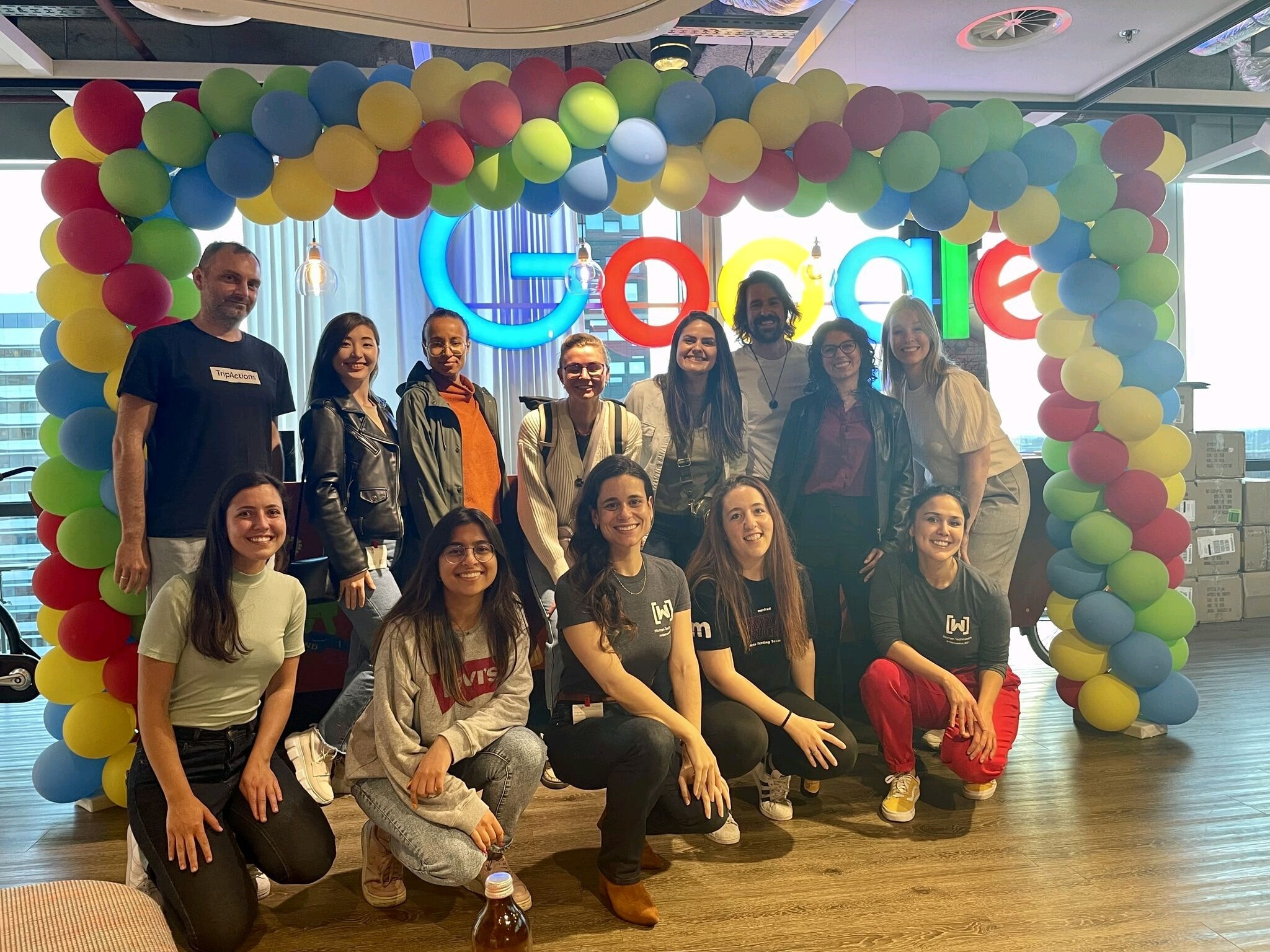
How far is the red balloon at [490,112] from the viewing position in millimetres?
3023

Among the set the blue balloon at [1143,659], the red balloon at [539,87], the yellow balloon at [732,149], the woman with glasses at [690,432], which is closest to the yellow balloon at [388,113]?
the red balloon at [539,87]

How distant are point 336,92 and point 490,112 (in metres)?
0.48

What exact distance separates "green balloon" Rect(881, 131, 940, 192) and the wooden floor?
2.05 m

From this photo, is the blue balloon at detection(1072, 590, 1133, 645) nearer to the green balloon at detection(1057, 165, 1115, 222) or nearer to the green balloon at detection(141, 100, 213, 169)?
the green balloon at detection(1057, 165, 1115, 222)

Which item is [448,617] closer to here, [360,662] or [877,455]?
[360,662]

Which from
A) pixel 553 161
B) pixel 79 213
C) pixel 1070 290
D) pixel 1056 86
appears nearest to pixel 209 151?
pixel 79 213

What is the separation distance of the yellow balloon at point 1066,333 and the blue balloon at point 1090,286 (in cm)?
11

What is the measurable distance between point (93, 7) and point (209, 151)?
8.05 ft

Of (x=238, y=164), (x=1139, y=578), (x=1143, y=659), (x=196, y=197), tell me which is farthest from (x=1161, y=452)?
(x=196, y=197)

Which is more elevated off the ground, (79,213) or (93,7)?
(93,7)

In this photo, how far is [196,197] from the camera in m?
3.08

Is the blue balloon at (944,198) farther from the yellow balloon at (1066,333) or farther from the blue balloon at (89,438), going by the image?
the blue balloon at (89,438)

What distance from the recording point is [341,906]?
2.61 metres

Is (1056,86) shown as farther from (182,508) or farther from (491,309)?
(182,508)
